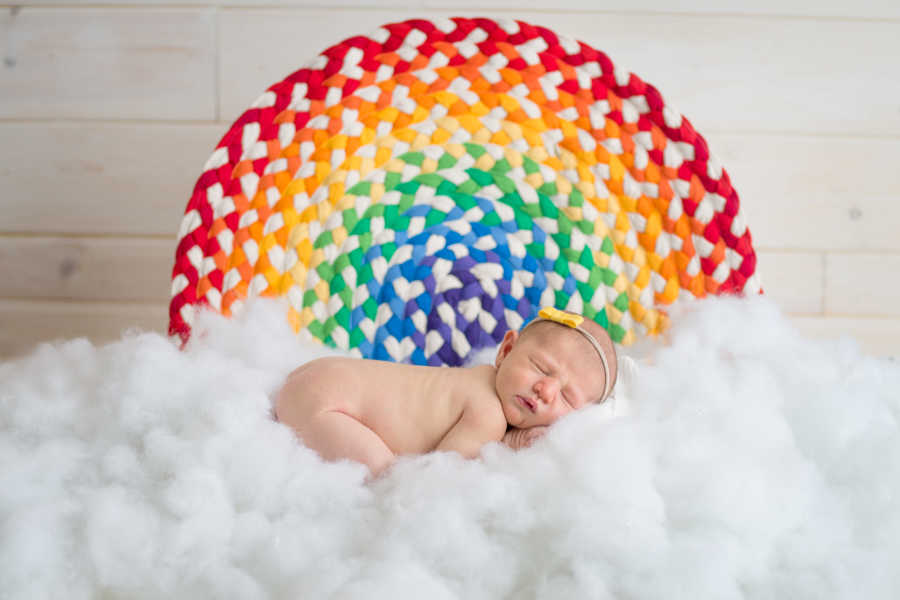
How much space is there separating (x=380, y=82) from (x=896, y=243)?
2.97 ft

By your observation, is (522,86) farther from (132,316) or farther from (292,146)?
(132,316)

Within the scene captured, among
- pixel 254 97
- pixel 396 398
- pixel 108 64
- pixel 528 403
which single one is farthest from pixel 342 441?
pixel 108 64

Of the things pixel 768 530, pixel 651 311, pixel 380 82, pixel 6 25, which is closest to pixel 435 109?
pixel 380 82

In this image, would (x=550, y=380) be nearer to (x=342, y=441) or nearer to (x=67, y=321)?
(x=342, y=441)

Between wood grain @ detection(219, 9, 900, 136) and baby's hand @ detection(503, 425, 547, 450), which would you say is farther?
wood grain @ detection(219, 9, 900, 136)

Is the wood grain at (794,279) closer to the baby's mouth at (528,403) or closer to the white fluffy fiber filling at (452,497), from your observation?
the white fluffy fiber filling at (452,497)

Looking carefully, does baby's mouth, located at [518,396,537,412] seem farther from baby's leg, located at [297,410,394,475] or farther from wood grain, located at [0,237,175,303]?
wood grain, located at [0,237,175,303]

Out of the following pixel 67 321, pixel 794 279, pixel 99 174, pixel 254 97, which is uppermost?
pixel 254 97

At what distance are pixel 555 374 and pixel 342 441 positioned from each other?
224 mm

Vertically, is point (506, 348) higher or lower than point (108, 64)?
lower

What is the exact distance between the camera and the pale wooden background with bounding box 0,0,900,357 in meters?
1.23

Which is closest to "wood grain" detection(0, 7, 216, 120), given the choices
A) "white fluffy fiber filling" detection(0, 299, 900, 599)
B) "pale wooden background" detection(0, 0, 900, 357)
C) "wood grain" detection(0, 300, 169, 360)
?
"pale wooden background" detection(0, 0, 900, 357)

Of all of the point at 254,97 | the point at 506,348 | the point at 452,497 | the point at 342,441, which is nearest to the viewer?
the point at 452,497

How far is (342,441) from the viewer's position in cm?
73
